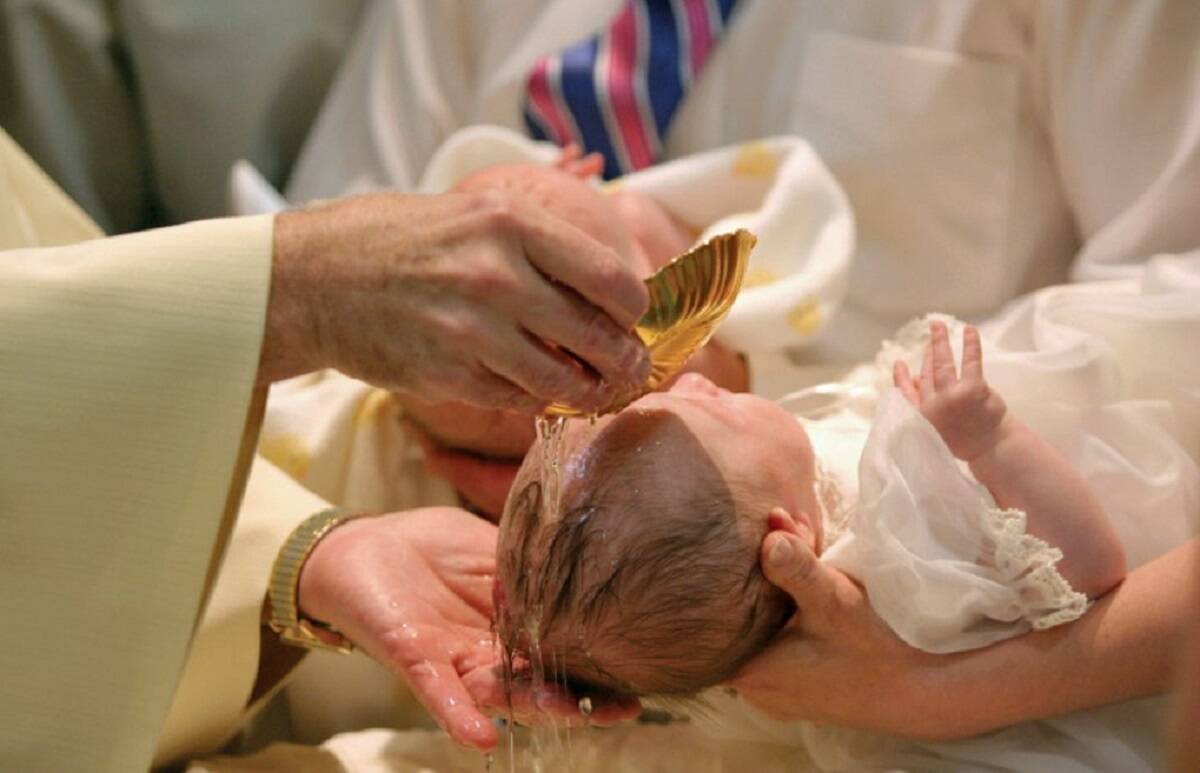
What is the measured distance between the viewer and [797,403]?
1.59m

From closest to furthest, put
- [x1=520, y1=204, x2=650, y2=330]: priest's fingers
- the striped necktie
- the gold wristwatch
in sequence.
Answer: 1. [x1=520, y1=204, x2=650, y2=330]: priest's fingers
2. the gold wristwatch
3. the striped necktie

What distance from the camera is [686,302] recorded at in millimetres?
1153

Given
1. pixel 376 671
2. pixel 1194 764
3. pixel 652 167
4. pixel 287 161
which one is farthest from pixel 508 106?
pixel 1194 764

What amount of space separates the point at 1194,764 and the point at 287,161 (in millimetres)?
1934

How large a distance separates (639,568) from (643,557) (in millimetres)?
10

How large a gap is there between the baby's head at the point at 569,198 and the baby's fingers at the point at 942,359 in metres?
0.47

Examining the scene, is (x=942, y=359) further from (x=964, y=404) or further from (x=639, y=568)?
(x=639, y=568)

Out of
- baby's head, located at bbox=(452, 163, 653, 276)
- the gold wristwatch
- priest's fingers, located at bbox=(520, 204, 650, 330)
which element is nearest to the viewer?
priest's fingers, located at bbox=(520, 204, 650, 330)

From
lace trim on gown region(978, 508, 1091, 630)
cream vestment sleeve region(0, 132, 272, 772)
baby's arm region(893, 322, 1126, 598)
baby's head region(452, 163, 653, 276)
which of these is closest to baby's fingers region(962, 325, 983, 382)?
baby's arm region(893, 322, 1126, 598)

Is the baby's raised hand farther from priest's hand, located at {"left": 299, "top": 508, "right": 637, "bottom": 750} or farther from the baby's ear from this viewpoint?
priest's hand, located at {"left": 299, "top": 508, "right": 637, "bottom": 750}

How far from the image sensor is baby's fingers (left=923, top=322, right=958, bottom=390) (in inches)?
49.7

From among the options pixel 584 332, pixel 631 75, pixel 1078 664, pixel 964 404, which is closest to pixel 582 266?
pixel 584 332

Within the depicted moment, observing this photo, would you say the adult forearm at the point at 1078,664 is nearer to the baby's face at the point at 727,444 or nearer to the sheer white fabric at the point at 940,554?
the sheer white fabric at the point at 940,554

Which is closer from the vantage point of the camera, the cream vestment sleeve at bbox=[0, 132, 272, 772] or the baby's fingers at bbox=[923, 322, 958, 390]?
the cream vestment sleeve at bbox=[0, 132, 272, 772]
